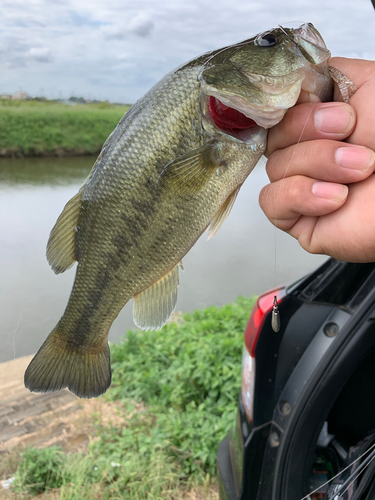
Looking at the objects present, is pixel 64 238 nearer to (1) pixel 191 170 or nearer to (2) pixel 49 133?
(1) pixel 191 170

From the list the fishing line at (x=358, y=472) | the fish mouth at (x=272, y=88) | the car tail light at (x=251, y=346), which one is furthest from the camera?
the car tail light at (x=251, y=346)

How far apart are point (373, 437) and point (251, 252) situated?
4931 mm

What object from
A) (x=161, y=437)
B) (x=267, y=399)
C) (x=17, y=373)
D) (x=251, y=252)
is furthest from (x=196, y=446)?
(x=251, y=252)

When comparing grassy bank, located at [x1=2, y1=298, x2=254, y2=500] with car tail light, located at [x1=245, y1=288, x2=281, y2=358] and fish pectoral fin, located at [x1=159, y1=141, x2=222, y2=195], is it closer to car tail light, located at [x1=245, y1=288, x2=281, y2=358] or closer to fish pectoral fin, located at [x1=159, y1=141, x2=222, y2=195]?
car tail light, located at [x1=245, y1=288, x2=281, y2=358]

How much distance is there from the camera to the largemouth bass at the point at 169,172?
36.4 inches

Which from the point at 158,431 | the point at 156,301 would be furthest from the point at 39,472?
the point at 156,301

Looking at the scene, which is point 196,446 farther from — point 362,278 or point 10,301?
point 362,278

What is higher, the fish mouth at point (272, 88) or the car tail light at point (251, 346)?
the fish mouth at point (272, 88)

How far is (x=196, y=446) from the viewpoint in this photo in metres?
2.78

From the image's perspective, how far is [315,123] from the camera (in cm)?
97

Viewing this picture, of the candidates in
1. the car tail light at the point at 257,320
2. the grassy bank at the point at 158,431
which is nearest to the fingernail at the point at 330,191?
the car tail light at the point at 257,320

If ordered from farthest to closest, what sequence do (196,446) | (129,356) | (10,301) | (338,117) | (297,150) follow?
1. (129,356)
2. (196,446)
3. (10,301)
4. (297,150)
5. (338,117)

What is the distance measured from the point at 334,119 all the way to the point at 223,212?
0.36m

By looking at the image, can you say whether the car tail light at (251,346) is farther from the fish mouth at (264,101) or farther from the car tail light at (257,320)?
the fish mouth at (264,101)
